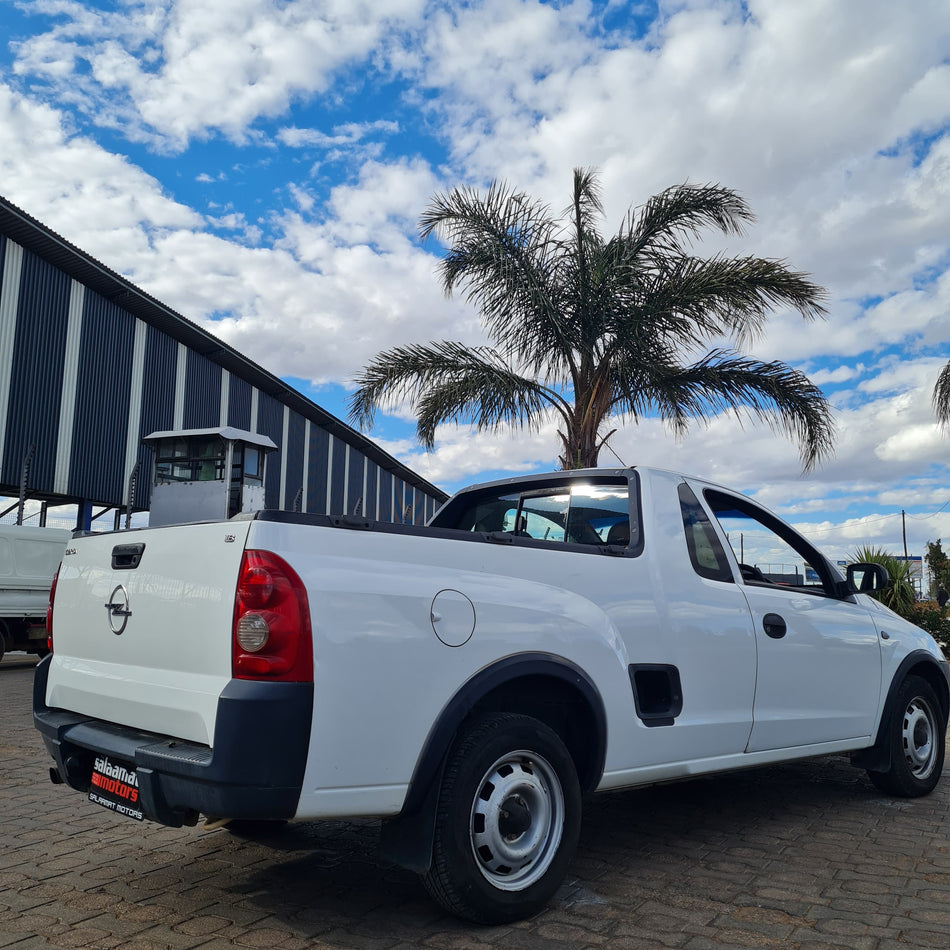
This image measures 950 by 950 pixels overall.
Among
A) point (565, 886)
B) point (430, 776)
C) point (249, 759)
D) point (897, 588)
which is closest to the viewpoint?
point (249, 759)

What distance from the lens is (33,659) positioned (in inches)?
754

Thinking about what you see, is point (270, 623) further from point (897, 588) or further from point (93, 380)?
point (93, 380)

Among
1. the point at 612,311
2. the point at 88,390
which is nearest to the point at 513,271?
the point at 612,311

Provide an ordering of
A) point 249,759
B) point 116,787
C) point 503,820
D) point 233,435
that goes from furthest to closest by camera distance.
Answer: point 233,435 < point 503,820 < point 116,787 < point 249,759

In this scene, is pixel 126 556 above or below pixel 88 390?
below

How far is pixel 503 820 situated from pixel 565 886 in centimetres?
69

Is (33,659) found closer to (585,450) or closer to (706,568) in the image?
(585,450)

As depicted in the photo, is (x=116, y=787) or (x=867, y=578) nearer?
(x=116, y=787)

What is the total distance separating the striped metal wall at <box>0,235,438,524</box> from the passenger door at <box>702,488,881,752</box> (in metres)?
20.6

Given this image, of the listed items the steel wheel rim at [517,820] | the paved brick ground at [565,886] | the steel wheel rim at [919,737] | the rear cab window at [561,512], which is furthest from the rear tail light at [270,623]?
the steel wheel rim at [919,737]

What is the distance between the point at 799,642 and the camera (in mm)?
4664

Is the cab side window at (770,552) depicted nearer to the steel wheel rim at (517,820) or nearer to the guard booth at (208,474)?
the steel wheel rim at (517,820)

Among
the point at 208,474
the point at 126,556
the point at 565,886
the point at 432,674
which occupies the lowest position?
the point at 565,886

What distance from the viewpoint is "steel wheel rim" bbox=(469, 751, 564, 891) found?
3180 mm
